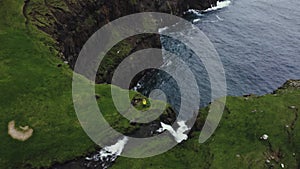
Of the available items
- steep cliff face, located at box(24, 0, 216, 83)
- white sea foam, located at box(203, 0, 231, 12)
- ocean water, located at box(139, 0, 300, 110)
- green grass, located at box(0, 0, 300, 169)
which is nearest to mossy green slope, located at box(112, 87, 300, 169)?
green grass, located at box(0, 0, 300, 169)

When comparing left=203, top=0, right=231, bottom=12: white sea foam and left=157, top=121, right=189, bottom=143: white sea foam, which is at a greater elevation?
left=203, top=0, right=231, bottom=12: white sea foam

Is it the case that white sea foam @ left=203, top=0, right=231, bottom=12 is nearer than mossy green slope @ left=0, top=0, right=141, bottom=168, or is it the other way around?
mossy green slope @ left=0, top=0, right=141, bottom=168

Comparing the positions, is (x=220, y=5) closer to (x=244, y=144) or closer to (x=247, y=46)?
(x=247, y=46)

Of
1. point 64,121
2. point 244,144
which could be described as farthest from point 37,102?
point 244,144

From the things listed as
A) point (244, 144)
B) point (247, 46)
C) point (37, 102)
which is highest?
point (37, 102)

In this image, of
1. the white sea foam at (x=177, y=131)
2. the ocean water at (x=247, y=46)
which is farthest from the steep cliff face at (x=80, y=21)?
the white sea foam at (x=177, y=131)

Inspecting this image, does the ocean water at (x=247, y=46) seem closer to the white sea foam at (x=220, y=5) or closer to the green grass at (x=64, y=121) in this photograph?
the white sea foam at (x=220, y=5)

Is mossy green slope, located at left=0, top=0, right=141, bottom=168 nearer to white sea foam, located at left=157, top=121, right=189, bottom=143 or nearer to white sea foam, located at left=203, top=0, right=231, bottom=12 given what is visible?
white sea foam, located at left=157, top=121, right=189, bottom=143
